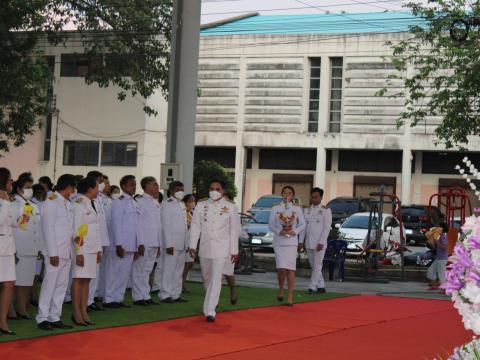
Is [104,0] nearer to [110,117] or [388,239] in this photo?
[388,239]

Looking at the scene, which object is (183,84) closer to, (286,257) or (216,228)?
(286,257)

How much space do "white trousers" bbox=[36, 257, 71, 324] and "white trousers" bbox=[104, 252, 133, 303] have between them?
257cm

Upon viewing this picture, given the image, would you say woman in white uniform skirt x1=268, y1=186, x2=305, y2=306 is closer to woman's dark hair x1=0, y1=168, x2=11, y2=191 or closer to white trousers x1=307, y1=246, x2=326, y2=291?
white trousers x1=307, y1=246, x2=326, y2=291

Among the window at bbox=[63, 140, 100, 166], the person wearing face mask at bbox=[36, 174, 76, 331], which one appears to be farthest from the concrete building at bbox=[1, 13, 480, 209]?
the person wearing face mask at bbox=[36, 174, 76, 331]

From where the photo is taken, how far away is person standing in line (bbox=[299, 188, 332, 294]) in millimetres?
17375

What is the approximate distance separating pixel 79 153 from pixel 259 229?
18.3 metres

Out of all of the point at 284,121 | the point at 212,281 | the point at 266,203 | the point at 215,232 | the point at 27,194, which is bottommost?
the point at 212,281

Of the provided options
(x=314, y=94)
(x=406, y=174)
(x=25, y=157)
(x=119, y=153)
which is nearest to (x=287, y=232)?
(x=119, y=153)

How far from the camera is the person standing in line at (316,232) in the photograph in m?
→ 17.4

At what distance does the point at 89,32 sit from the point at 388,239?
9.99 m

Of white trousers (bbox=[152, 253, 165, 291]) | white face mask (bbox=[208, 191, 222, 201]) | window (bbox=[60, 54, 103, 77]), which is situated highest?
window (bbox=[60, 54, 103, 77])

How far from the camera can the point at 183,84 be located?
67.1 feet

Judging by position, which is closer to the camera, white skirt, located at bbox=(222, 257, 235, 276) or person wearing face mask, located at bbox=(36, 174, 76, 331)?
person wearing face mask, located at bbox=(36, 174, 76, 331)

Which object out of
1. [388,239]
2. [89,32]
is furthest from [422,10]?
[89,32]
